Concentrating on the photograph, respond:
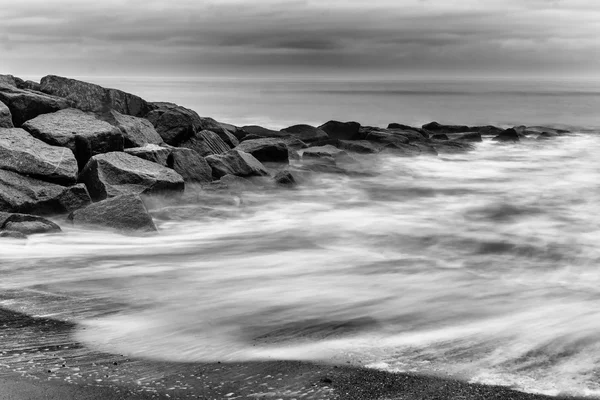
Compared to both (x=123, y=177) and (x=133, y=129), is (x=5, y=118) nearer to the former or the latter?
A: (x=123, y=177)

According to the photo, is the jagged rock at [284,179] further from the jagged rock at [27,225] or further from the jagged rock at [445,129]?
the jagged rock at [445,129]

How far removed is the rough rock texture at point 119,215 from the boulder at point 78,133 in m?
2.06

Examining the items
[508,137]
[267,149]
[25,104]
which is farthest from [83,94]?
[508,137]

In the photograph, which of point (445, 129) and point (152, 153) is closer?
point (152, 153)

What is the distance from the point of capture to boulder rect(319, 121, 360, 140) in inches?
811

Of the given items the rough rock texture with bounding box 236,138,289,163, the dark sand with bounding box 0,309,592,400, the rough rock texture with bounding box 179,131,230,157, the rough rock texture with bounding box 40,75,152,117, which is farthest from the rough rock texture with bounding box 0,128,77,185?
the rough rock texture with bounding box 236,138,289,163

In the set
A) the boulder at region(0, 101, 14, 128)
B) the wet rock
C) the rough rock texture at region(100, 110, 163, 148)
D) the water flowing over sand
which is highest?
the boulder at region(0, 101, 14, 128)

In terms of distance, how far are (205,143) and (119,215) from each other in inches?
215

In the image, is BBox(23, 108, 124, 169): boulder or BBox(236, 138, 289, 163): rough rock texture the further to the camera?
BBox(236, 138, 289, 163): rough rock texture

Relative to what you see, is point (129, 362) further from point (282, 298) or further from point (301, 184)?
point (301, 184)

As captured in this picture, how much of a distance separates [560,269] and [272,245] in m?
3.22

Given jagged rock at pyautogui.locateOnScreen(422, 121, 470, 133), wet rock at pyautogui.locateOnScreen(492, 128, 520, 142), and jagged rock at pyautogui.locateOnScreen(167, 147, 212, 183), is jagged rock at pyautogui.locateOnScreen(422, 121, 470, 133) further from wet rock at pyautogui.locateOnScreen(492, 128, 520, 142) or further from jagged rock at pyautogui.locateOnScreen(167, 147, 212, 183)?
jagged rock at pyautogui.locateOnScreen(167, 147, 212, 183)

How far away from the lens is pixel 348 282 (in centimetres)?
634

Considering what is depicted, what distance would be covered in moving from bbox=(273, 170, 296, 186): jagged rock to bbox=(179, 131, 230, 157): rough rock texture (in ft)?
5.15
